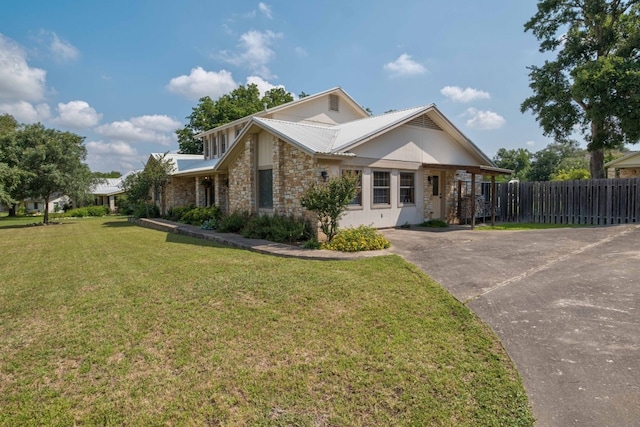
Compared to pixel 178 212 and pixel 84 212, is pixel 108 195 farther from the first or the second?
pixel 178 212

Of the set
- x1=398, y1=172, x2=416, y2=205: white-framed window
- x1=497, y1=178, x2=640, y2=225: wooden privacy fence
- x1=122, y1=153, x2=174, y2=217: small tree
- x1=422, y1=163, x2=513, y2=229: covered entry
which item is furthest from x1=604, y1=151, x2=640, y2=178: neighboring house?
x1=122, y1=153, x2=174, y2=217: small tree

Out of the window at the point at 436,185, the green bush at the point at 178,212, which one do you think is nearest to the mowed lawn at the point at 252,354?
the window at the point at 436,185

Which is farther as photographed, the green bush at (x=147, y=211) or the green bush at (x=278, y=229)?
the green bush at (x=147, y=211)

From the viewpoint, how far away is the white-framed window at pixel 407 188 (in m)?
15.0

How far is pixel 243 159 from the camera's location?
15.7 metres

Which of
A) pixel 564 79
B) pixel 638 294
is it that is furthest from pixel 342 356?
pixel 564 79

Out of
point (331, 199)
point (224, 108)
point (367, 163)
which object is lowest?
point (331, 199)

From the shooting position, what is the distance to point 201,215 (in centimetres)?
1912

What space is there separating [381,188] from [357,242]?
4764 mm

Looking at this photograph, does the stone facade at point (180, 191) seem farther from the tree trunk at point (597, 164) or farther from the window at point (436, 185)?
the tree trunk at point (597, 164)

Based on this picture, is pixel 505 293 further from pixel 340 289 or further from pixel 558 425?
pixel 558 425

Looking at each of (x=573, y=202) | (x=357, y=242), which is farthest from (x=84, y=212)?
(x=573, y=202)

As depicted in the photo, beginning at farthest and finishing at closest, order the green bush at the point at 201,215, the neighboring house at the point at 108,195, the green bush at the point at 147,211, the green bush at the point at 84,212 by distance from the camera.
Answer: the neighboring house at the point at 108,195
the green bush at the point at 84,212
the green bush at the point at 147,211
the green bush at the point at 201,215

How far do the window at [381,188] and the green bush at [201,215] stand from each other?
8.41m
